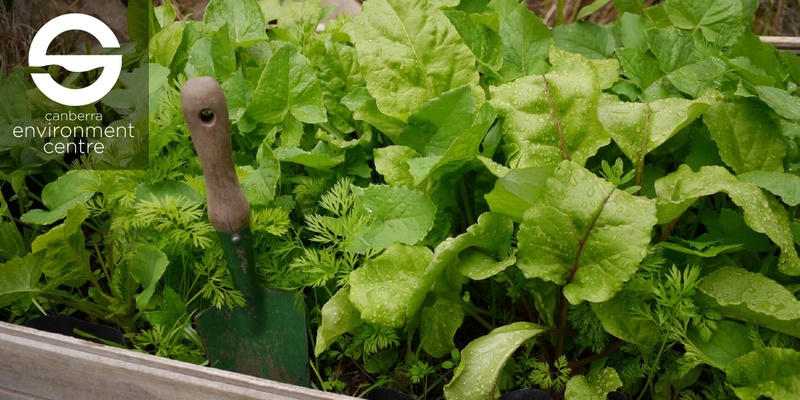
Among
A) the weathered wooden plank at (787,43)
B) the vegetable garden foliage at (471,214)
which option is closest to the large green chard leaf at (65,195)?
the vegetable garden foliage at (471,214)

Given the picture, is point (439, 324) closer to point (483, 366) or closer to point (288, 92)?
point (483, 366)

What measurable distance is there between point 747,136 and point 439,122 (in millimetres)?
413

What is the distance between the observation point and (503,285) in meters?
0.99

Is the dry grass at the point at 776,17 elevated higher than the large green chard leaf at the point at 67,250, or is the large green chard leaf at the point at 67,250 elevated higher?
the large green chard leaf at the point at 67,250

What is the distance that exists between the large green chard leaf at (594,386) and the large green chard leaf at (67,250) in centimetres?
65

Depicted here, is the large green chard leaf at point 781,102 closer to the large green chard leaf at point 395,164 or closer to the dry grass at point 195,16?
the large green chard leaf at point 395,164

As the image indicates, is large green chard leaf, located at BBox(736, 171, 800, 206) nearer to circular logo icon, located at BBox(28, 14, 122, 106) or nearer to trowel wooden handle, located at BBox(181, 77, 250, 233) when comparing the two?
trowel wooden handle, located at BBox(181, 77, 250, 233)

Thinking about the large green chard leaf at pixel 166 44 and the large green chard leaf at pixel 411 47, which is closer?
the large green chard leaf at pixel 411 47

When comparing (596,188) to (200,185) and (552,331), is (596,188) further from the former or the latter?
(200,185)

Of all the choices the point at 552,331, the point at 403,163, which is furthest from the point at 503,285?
the point at 403,163

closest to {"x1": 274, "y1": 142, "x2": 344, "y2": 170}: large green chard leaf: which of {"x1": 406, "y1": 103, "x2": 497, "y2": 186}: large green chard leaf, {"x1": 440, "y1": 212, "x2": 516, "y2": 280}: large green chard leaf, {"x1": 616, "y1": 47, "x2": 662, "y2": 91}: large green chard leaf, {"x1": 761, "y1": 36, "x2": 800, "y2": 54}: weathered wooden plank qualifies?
{"x1": 406, "y1": 103, "x2": 497, "y2": 186}: large green chard leaf

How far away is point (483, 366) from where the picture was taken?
82 centimetres

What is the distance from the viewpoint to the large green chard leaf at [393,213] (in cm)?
87

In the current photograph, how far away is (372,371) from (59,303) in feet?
1.57
